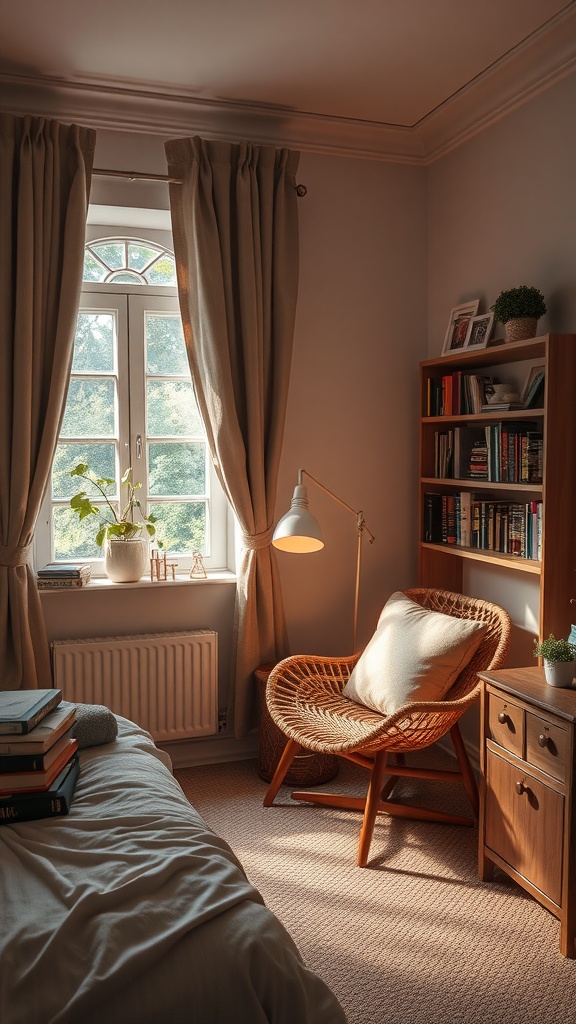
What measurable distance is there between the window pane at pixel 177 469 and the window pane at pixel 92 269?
0.77m

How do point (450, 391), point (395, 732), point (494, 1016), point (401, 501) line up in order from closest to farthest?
1. point (494, 1016)
2. point (395, 732)
3. point (450, 391)
4. point (401, 501)

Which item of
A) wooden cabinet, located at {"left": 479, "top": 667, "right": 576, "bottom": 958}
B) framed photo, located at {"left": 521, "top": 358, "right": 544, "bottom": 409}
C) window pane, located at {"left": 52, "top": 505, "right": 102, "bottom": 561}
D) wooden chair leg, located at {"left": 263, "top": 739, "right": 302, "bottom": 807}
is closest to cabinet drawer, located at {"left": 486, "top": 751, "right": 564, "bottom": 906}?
wooden cabinet, located at {"left": 479, "top": 667, "right": 576, "bottom": 958}

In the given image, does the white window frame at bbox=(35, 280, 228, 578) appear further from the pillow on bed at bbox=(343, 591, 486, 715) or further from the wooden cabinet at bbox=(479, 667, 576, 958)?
the wooden cabinet at bbox=(479, 667, 576, 958)

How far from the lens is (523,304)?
2.88 metres

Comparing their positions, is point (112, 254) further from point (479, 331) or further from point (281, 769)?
point (281, 769)

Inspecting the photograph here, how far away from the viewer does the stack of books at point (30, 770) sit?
1627 millimetres

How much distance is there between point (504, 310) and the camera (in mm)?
2928

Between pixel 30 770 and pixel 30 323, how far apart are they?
1968mm

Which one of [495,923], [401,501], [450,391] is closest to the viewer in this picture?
[495,923]

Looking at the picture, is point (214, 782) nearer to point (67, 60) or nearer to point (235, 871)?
point (235, 871)

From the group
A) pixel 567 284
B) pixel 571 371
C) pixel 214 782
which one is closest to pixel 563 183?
pixel 567 284

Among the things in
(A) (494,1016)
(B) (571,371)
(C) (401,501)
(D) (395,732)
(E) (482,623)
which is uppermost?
(B) (571,371)

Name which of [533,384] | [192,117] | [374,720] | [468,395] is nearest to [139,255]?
[192,117]

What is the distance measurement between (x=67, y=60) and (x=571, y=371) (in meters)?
2.16
